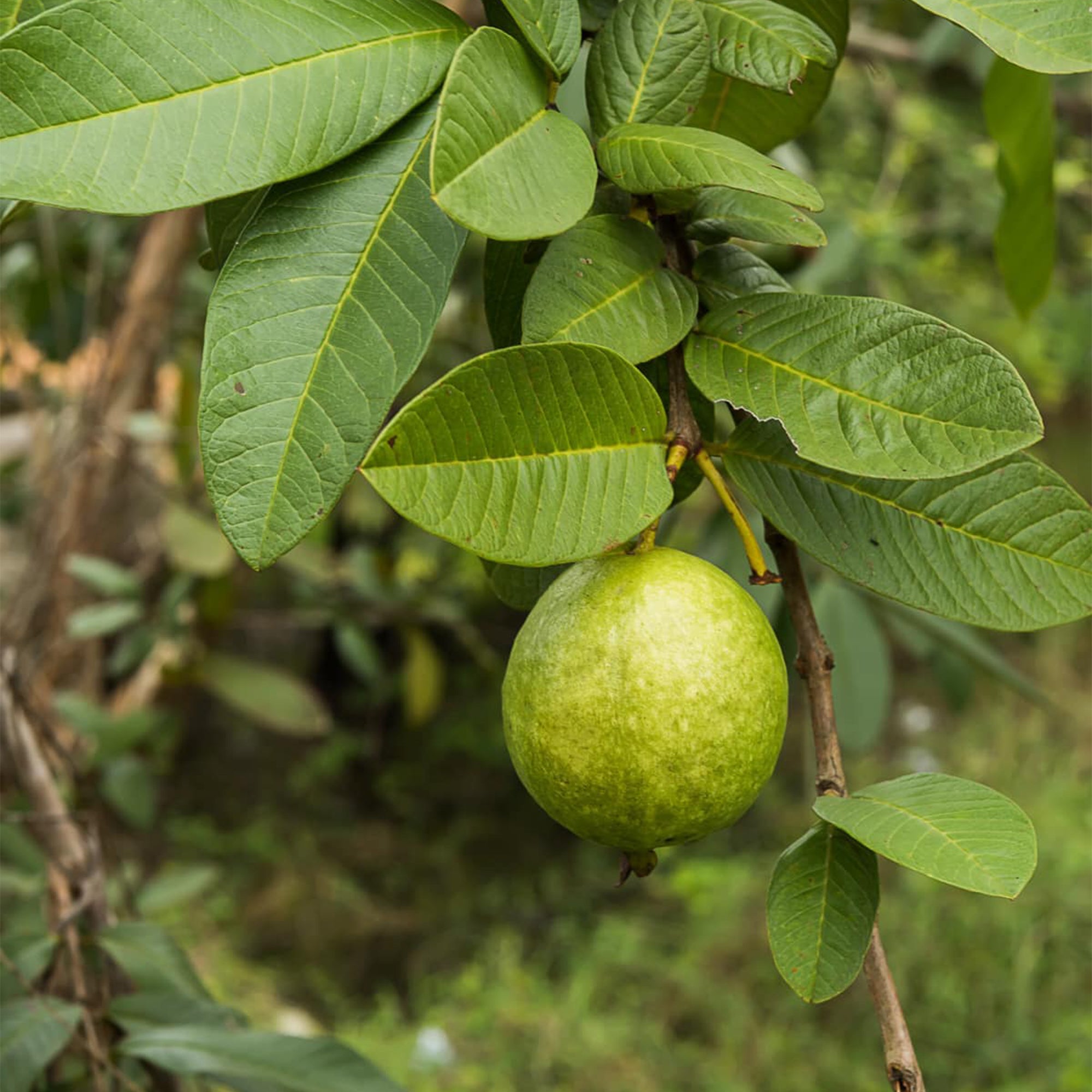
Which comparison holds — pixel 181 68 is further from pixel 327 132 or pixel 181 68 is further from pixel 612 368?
pixel 612 368

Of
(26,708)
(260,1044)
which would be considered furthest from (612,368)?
(26,708)

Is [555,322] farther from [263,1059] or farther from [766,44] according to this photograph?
[263,1059]

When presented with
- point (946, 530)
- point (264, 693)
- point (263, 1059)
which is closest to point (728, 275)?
point (946, 530)

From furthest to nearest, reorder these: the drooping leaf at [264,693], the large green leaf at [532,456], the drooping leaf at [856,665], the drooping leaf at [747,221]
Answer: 1. the drooping leaf at [264,693]
2. the drooping leaf at [856,665]
3. the drooping leaf at [747,221]
4. the large green leaf at [532,456]

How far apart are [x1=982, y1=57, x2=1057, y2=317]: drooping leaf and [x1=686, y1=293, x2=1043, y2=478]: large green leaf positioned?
33 cm

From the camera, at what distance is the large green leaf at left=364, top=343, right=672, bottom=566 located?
1.20ft

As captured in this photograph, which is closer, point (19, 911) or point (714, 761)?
point (714, 761)

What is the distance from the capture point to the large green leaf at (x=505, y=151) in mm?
372

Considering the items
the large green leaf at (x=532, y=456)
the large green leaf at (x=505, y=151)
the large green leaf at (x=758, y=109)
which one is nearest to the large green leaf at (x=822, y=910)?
the large green leaf at (x=532, y=456)

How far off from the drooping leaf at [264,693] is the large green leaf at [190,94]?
149 centimetres

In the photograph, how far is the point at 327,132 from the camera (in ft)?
1.41

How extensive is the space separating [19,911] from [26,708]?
20.5 inches

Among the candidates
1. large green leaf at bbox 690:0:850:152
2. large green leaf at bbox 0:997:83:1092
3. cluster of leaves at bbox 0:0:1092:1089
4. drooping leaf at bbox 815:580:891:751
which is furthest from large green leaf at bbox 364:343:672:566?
drooping leaf at bbox 815:580:891:751

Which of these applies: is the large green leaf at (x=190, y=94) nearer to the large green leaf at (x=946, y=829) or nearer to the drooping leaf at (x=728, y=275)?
the drooping leaf at (x=728, y=275)
